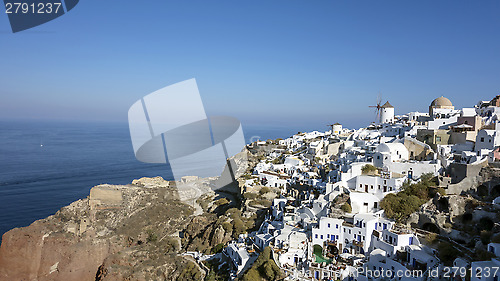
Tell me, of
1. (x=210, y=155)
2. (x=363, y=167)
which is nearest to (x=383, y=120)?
(x=363, y=167)

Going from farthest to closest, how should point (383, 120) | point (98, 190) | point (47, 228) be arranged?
point (383, 120)
point (98, 190)
point (47, 228)

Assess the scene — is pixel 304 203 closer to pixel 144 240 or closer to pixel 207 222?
pixel 207 222

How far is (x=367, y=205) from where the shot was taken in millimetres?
14430

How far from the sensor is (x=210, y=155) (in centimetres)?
7650

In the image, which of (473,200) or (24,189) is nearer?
(473,200)

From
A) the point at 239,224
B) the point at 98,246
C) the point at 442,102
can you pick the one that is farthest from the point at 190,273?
the point at 442,102

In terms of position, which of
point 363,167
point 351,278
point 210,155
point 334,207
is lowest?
point 210,155

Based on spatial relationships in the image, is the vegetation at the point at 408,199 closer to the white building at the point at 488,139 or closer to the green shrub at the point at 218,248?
the white building at the point at 488,139

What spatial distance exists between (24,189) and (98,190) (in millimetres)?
21004

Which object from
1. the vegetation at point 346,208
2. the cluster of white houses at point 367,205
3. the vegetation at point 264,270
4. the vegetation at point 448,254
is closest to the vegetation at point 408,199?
the cluster of white houses at point 367,205

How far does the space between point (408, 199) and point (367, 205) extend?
1797 millimetres

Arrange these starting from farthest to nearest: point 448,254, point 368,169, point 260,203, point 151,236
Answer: point 151,236
point 260,203
point 368,169
point 448,254

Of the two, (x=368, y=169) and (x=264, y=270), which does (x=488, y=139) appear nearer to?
(x=368, y=169)

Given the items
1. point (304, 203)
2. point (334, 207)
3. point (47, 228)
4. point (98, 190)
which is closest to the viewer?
point (334, 207)
